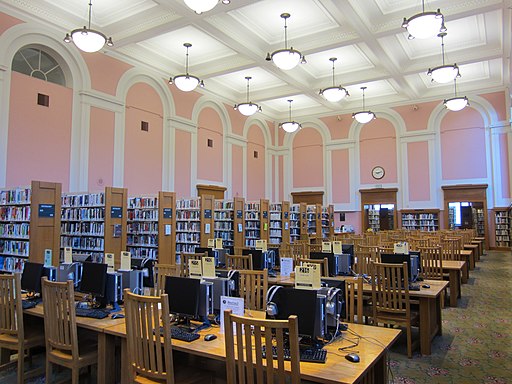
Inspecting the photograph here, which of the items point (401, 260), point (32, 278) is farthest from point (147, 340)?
point (401, 260)

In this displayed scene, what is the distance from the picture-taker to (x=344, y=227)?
1608 cm

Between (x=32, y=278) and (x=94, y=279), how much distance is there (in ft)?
2.92

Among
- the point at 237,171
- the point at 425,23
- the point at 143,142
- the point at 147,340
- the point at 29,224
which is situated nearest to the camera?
the point at 147,340

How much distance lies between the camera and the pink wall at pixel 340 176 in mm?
16933

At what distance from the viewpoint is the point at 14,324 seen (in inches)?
134

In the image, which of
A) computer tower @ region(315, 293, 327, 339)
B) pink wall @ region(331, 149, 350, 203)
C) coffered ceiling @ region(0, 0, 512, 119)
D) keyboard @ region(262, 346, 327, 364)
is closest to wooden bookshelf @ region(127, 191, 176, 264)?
coffered ceiling @ region(0, 0, 512, 119)

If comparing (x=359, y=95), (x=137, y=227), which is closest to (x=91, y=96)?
(x=137, y=227)

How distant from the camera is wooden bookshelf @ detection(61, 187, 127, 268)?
723 centimetres

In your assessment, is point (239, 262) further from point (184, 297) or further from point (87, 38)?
point (87, 38)

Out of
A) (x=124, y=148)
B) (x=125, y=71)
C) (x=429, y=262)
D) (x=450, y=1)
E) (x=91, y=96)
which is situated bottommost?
(x=429, y=262)

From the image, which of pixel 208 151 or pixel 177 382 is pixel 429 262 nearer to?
pixel 177 382

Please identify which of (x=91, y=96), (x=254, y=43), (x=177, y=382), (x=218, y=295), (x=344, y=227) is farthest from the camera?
(x=344, y=227)

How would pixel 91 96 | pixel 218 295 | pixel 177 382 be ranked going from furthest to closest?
pixel 91 96 < pixel 218 295 < pixel 177 382

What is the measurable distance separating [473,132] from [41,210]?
14.3 meters
